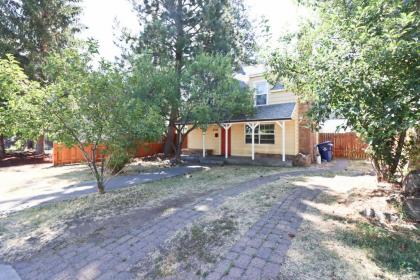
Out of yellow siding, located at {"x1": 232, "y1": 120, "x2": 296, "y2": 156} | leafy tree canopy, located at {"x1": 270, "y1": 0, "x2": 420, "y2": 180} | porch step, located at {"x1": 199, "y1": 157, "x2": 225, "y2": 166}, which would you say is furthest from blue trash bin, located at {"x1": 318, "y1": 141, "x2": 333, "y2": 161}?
leafy tree canopy, located at {"x1": 270, "y1": 0, "x2": 420, "y2": 180}

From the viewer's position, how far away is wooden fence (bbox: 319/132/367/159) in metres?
15.9

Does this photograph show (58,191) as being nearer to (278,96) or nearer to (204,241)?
(204,241)

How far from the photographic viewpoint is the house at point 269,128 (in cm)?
1369

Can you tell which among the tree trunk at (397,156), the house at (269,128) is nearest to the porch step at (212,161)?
the house at (269,128)

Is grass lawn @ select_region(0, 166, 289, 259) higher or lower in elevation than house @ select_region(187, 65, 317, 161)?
lower

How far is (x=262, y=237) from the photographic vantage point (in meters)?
4.04

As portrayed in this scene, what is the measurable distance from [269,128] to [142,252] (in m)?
12.7

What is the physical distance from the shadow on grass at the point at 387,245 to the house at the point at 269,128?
29.0ft

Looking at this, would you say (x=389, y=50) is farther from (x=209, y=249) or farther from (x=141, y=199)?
(x=141, y=199)

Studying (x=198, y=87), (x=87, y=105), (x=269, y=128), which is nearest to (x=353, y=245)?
(x=87, y=105)

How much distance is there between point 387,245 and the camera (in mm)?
3666

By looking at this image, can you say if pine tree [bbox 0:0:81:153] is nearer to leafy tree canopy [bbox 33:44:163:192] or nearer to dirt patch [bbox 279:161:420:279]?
leafy tree canopy [bbox 33:44:163:192]

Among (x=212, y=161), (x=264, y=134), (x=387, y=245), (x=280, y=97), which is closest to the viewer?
(x=387, y=245)

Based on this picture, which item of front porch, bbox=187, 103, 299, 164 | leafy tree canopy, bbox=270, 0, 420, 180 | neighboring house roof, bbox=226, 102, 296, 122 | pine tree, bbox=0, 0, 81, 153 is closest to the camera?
leafy tree canopy, bbox=270, 0, 420, 180
